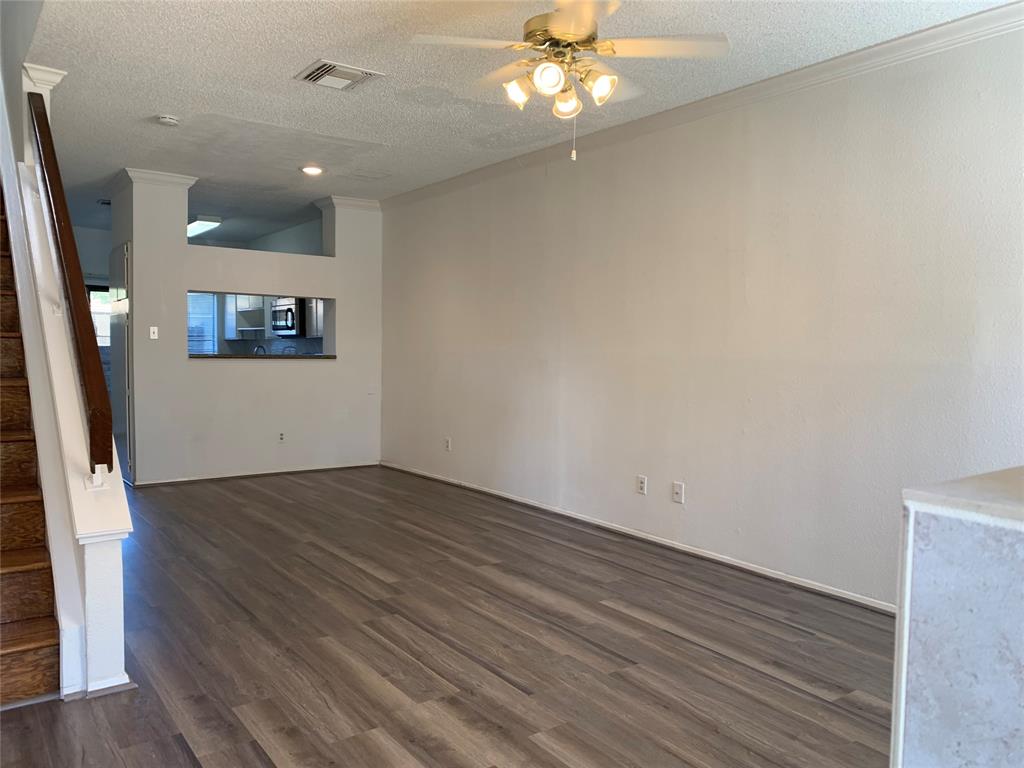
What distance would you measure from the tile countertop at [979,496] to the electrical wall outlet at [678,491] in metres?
3.12

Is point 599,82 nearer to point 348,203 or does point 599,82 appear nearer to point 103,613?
point 103,613

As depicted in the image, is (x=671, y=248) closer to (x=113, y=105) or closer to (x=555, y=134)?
(x=555, y=134)

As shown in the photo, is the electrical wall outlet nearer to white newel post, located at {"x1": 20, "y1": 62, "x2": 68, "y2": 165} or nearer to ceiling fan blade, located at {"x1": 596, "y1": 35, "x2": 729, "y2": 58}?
ceiling fan blade, located at {"x1": 596, "y1": 35, "x2": 729, "y2": 58}

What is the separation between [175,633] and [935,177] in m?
3.78

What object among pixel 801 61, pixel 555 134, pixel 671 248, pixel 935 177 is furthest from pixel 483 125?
pixel 935 177

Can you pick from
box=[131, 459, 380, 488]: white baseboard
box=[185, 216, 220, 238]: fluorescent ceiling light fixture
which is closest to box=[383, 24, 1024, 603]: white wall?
box=[131, 459, 380, 488]: white baseboard

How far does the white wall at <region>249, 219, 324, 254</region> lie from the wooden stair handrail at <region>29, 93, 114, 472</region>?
4820 mm

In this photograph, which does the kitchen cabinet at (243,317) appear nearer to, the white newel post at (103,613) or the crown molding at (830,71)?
the crown molding at (830,71)

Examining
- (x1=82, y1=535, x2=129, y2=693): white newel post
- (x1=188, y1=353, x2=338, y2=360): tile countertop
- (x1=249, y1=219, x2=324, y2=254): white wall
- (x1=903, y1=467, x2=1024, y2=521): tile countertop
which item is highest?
(x1=249, y1=219, x2=324, y2=254): white wall

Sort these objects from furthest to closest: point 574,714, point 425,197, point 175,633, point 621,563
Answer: point 425,197, point 621,563, point 175,633, point 574,714

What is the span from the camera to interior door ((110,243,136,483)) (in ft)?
19.8

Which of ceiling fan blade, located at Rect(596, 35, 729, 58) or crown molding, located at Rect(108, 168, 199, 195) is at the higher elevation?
crown molding, located at Rect(108, 168, 199, 195)

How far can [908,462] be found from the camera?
3188mm

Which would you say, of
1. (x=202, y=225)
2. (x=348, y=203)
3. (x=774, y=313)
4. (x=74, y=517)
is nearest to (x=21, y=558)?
(x=74, y=517)
